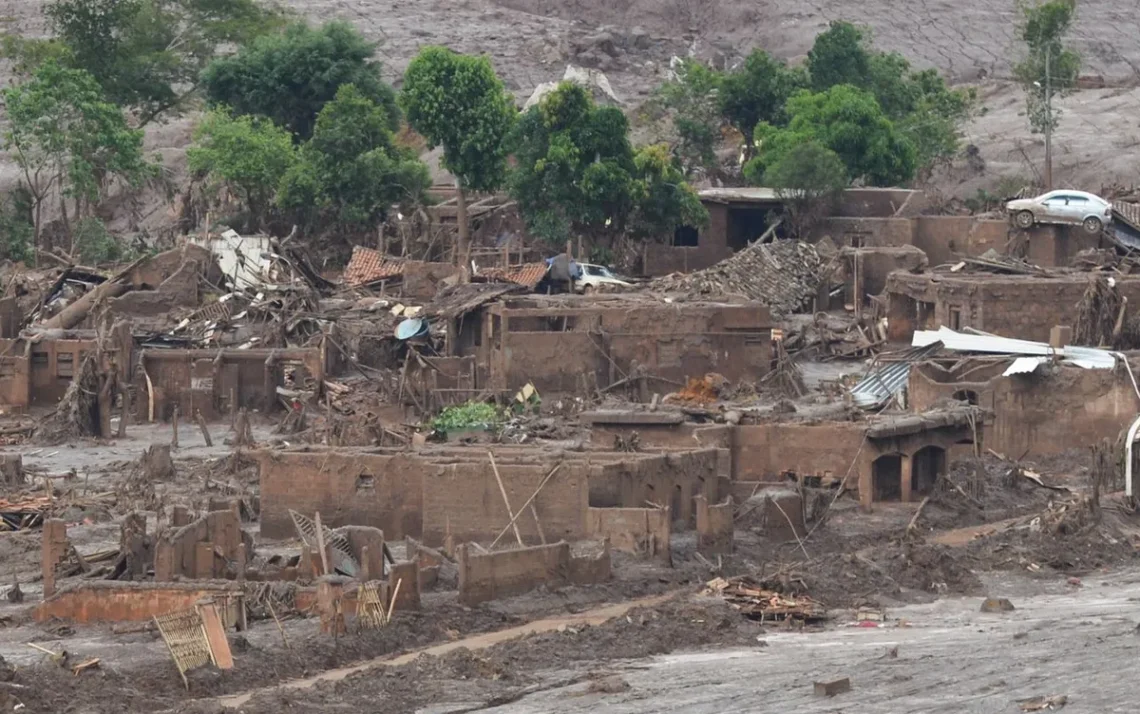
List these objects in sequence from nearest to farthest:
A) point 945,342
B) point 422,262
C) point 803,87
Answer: point 945,342 < point 422,262 < point 803,87

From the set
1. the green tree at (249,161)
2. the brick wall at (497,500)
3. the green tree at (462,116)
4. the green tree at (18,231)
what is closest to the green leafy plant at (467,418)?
the brick wall at (497,500)

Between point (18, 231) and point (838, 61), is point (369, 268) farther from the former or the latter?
point (838, 61)

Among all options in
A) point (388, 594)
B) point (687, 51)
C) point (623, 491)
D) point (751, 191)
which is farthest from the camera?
point (687, 51)

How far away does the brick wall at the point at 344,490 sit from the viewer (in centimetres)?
4044

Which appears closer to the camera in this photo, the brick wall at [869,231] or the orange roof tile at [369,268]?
the orange roof tile at [369,268]

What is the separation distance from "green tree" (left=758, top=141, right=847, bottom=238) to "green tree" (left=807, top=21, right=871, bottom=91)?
38.3 ft

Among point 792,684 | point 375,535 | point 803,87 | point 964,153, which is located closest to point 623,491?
point 375,535

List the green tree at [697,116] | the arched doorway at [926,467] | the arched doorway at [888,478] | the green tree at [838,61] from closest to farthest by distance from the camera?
the arched doorway at [888,478], the arched doorway at [926,467], the green tree at [697,116], the green tree at [838,61]

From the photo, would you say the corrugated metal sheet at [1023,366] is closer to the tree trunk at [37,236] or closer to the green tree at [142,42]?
the tree trunk at [37,236]

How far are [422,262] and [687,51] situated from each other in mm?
42042

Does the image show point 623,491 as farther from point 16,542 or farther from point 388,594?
point 16,542

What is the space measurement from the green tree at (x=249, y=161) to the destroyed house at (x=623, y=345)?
18374mm

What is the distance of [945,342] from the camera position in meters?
52.4

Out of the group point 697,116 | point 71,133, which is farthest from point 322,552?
point 697,116
